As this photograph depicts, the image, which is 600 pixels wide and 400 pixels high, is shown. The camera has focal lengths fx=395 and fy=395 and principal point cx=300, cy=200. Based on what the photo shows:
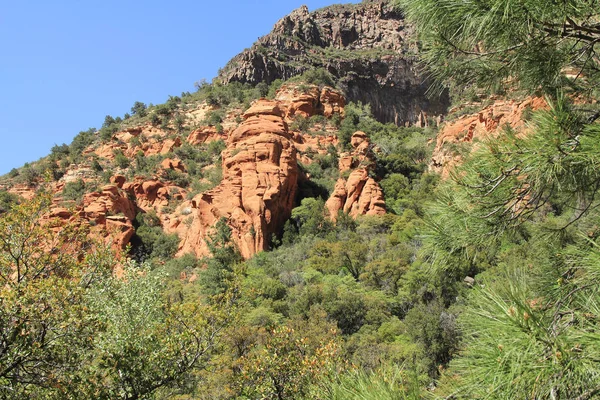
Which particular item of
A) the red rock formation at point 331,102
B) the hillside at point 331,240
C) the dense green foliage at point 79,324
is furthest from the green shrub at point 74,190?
the dense green foliage at point 79,324

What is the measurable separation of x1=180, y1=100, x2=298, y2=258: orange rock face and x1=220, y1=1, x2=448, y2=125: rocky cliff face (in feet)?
88.0

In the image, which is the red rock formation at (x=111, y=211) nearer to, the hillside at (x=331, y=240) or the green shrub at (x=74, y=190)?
the hillside at (x=331, y=240)

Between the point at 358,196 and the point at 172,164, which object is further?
the point at 172,164

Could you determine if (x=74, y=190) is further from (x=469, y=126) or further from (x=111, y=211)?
(x=469, y=126)

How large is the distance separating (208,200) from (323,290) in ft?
43.8

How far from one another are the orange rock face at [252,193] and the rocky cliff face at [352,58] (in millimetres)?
26810

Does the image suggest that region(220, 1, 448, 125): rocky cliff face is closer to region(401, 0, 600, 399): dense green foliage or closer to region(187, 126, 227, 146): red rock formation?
region(187, 126, 227, 146): red rock formation

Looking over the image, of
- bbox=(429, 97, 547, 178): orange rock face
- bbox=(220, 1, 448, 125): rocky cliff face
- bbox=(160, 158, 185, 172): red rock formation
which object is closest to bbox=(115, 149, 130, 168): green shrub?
bbox=(160, 158, 185, 172): red rock formation

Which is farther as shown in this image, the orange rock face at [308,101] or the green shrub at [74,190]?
the orange rock face at [308,101]

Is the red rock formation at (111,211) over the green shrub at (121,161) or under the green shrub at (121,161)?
under

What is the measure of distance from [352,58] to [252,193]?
44.8 m

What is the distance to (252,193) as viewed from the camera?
94.5 ft

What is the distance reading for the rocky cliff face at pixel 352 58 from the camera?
188ft

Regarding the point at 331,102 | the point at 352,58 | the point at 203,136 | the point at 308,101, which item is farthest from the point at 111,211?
the point at 352,58
